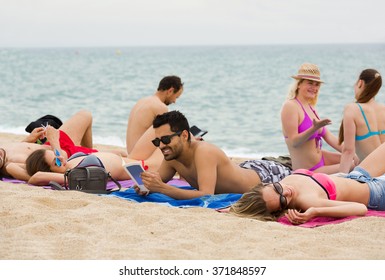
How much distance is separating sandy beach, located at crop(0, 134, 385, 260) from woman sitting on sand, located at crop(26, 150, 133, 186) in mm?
1097

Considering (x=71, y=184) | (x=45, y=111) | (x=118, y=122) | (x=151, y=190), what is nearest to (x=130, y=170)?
(x=151, y=190)

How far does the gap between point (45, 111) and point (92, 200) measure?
20416mm

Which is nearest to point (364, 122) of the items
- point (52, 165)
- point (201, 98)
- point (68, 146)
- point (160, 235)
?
point (160, 235)

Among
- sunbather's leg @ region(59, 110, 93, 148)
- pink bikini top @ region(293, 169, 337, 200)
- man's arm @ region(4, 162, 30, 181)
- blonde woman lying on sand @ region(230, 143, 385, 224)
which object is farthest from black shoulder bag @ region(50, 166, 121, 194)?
pink bikini top @ region(293, 169, 337, 200)

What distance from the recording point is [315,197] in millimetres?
5152

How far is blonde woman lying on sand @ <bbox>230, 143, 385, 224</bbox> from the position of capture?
16.5 feet

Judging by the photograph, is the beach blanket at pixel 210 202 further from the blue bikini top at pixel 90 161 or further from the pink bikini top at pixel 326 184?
the blue bikini top at pixel 90 161

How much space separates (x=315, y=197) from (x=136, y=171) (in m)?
1.57

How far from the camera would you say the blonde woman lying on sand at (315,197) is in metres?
5.04

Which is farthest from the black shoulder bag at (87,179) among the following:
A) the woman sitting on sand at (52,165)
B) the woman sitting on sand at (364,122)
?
the woman sitting on sand at (364,122)

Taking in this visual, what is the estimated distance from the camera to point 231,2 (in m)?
54.5

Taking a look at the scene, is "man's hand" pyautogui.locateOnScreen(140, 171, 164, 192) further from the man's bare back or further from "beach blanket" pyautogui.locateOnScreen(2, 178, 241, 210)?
the man's bare back
